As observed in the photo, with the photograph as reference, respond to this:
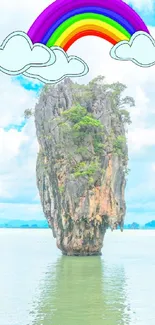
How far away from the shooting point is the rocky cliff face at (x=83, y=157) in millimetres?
22891

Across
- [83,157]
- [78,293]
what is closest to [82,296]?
[78,293]

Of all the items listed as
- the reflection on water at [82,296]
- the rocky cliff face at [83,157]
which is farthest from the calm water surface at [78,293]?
the rocky cliff face at [83,157]

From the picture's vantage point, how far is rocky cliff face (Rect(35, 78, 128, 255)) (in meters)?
22.9

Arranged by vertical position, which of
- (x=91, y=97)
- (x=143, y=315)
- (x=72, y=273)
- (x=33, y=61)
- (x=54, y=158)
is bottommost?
(x=143, y=315)

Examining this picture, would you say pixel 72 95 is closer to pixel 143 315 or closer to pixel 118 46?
pixel 143 315

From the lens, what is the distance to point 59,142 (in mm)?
23328

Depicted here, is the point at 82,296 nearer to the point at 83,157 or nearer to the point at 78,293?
the point at 78,293

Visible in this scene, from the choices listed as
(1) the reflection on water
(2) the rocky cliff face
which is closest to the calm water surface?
(1) the reflection on water

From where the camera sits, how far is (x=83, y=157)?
915 inches

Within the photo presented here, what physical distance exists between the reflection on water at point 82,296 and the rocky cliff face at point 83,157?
2.14 meters

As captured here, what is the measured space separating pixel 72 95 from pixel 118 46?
1810cm

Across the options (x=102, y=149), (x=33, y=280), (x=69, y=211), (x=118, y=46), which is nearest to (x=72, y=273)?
(x=33, y=280)

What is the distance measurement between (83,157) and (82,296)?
9.77 metres

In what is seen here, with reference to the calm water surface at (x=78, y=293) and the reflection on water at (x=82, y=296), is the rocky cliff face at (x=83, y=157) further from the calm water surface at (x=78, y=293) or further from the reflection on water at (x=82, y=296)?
the reflection on water at (x=82, y=296)
